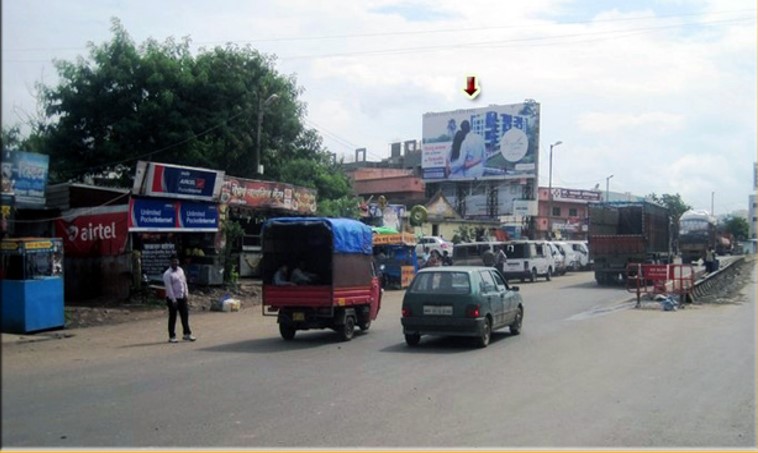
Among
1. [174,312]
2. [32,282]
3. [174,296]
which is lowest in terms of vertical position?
[174,312]

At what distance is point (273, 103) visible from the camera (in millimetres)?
33500

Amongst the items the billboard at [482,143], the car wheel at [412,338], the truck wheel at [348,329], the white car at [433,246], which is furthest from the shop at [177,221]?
the billboard at [482,143]

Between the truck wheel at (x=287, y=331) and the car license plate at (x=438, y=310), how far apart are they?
122 inches

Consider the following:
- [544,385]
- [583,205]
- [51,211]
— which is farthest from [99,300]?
[583,205]

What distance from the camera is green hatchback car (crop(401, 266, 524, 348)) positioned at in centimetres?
1377

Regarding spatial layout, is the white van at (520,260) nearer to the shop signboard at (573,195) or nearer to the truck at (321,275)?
the truck at (321,275)

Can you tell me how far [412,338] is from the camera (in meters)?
14.3

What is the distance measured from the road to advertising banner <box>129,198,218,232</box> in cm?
519

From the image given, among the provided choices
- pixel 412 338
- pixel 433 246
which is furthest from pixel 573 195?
pixel 412 338

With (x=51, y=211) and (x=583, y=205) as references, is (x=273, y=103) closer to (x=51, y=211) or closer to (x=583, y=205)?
(x=51, y=211)

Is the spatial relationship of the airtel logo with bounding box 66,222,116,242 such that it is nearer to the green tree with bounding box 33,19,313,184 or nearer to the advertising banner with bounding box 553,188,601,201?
the green tree with bounding box 33,19,313,184

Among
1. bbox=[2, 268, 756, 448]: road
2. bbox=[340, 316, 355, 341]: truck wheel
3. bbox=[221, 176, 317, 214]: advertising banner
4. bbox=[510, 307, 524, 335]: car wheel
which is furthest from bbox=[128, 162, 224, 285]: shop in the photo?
bbox=[510, 307, 524, 335]: car wheel

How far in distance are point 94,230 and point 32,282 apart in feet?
20.0

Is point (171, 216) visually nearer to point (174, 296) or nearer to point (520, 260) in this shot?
point (174, 296)
